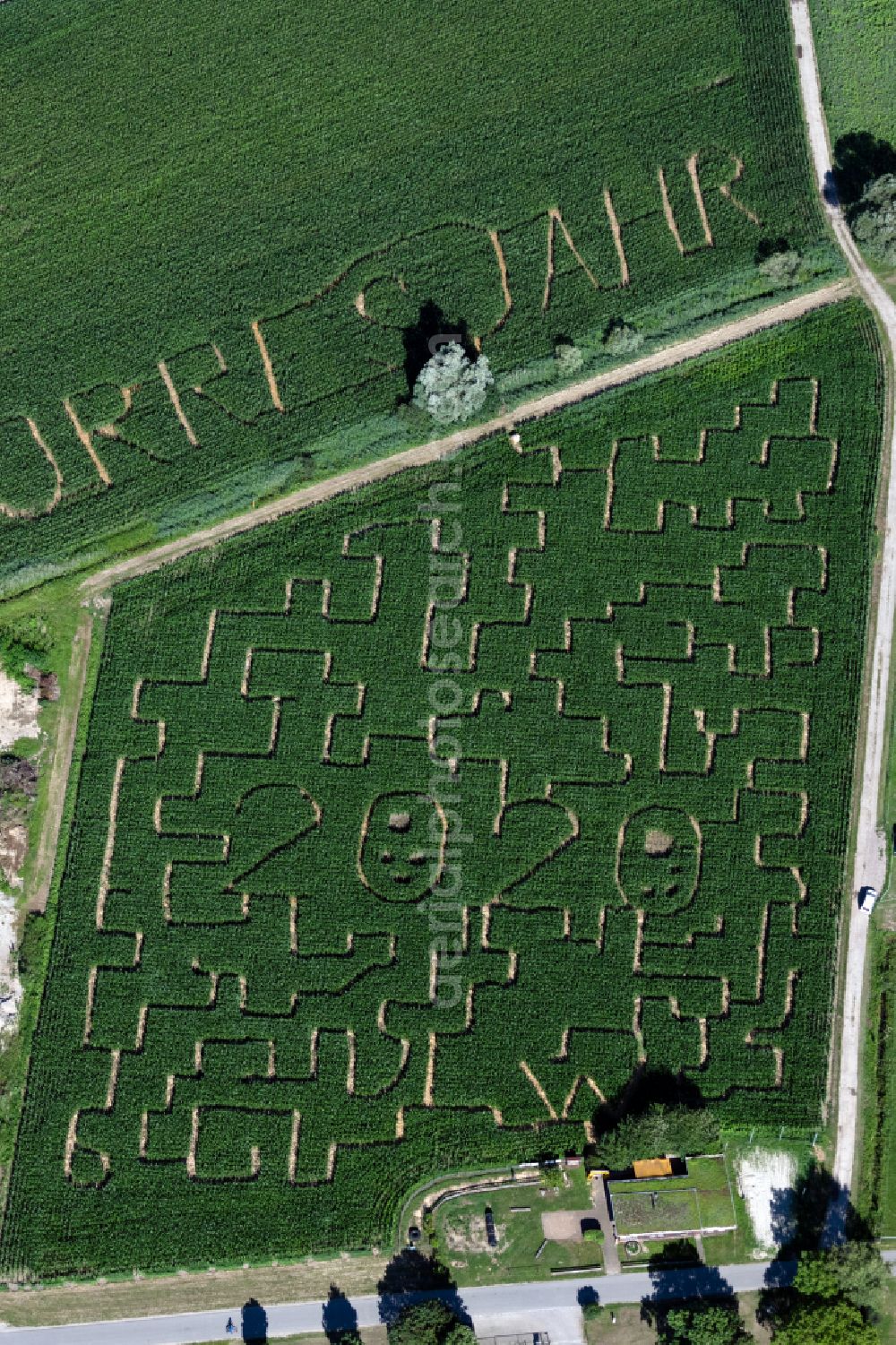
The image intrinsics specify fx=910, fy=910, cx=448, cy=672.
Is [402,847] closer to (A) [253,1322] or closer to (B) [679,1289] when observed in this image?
(A) [253,1322]

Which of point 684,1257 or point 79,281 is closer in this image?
point 684,1257

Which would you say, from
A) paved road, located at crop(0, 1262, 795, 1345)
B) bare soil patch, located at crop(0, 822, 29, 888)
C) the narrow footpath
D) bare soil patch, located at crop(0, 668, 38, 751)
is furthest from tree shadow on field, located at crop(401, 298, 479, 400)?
paved road, located at crop(0, 1262, 795, 1345)

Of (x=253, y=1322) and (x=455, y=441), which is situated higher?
(x=455, y=441)

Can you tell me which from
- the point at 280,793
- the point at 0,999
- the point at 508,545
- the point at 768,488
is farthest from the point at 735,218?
the point at 0,999

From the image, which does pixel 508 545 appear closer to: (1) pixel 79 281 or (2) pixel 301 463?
(2) pixel 301 463


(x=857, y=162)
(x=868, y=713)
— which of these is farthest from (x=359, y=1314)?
(x=857, y=162)

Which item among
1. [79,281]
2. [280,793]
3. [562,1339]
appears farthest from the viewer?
[79,281]
